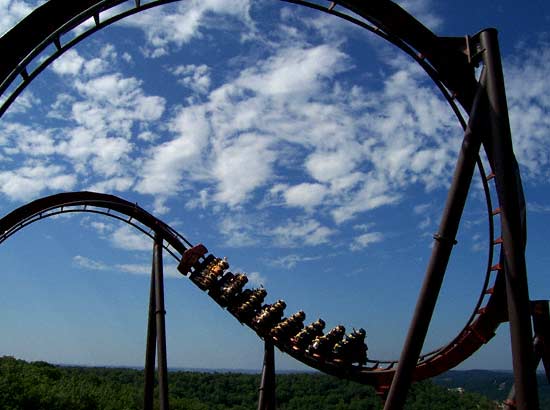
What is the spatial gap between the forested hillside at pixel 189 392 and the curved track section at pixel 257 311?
Answer: 23278 millimetres

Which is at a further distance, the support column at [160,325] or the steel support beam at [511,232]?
the support column at [160,325]

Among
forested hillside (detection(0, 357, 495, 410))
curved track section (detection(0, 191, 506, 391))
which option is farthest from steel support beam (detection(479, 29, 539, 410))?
forested hillside (detection(0, 357, 495, 410))

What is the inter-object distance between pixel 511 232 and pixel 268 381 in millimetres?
6991

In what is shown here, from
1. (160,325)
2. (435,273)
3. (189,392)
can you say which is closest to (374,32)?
(435,273)

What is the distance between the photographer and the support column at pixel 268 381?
10648 millimetres

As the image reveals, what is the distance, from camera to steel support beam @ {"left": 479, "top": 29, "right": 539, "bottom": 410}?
472cm

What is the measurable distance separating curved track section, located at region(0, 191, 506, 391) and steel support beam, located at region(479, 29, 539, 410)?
4234mm

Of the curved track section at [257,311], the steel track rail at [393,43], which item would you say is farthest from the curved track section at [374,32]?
the curved track section at [257,311]

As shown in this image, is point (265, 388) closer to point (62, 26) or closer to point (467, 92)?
point (467, 92)

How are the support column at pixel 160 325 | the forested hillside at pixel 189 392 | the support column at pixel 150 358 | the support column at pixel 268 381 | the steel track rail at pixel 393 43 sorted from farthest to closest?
1. the forested hillside at pixel 189 392
2. the support column at pixel 268 381
3. the support column at pixel 150 358
4. the support column at pixel 160 325
5. the steel track rail at pixel 393 43

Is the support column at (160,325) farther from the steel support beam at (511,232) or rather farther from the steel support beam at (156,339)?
→ the steel support beam at (511,232)

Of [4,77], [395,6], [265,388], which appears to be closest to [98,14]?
[4,77]

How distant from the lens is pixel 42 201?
1043cm

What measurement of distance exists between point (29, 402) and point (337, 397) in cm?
2789
